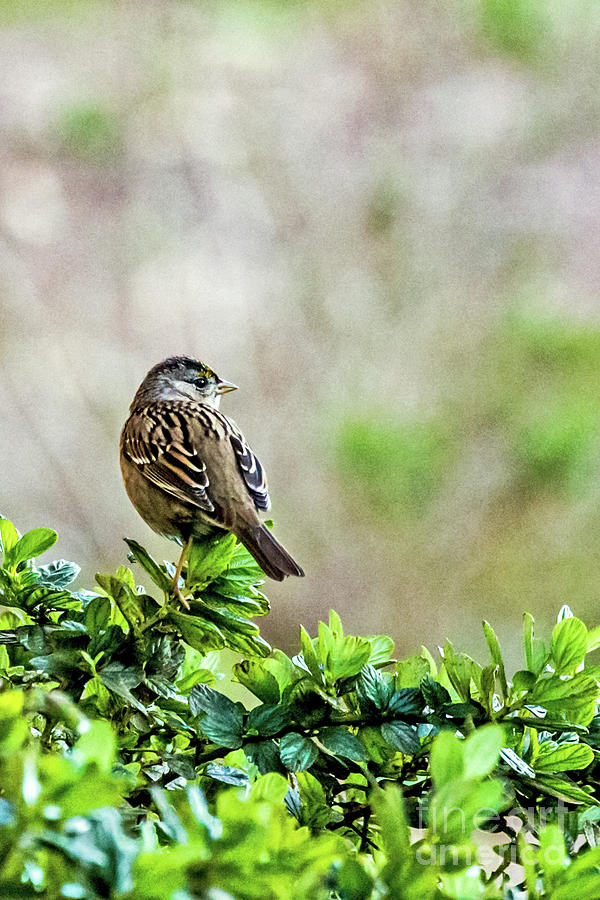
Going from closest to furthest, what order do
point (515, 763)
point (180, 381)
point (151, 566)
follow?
point (515, 763)
point (151, 566)
point (180, 381)

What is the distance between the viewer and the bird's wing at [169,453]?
1008 millimetres

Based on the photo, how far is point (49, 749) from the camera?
583mm

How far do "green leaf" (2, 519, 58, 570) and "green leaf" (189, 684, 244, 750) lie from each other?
0.13m

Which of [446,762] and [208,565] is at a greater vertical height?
[208,565]

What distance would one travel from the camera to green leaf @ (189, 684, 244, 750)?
569 millimetres

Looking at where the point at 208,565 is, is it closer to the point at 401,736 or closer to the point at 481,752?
the point at 401,736

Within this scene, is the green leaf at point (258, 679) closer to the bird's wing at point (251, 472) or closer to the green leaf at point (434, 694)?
the green leaf at point (434, 694)

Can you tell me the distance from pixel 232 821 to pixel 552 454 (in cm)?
271

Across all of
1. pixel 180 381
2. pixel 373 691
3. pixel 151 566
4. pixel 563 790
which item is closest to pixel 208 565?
pixel 151 566

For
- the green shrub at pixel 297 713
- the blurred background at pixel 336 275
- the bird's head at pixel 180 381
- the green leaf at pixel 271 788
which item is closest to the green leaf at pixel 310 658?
the green shrub at pixel 297 713

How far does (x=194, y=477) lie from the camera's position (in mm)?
1034

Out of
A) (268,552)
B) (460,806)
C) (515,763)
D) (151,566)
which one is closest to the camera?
(460,806)

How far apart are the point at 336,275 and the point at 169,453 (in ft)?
7.59

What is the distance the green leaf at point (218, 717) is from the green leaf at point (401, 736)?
0.26ft
